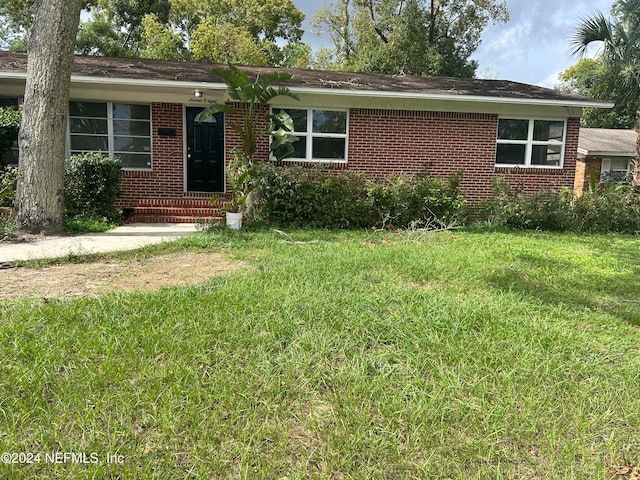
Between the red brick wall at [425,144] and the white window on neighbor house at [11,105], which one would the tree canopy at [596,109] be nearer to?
the red brick wall at [425,144]

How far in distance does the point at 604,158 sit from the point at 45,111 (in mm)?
21972

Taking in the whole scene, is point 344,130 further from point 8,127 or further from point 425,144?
point 8,127

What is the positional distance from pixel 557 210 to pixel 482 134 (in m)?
2.86

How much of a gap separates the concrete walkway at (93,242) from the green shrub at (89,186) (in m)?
0.77

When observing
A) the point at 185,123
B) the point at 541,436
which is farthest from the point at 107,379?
the point at 185,123

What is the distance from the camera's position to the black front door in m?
Result: 11.1

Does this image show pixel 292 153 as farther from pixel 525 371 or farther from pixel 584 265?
pixel 525 371

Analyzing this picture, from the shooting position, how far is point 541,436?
2.46 metres

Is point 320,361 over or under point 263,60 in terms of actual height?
under

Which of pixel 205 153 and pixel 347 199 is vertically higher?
pixel 205 153

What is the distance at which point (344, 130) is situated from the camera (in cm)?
1098

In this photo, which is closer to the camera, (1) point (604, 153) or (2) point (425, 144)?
(2) point (425, 144)

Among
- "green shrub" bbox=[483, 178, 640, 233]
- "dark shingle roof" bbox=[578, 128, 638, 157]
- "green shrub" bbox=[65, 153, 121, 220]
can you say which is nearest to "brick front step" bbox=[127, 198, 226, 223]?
"green shrub" bbox=[65, 153, 121, 220]

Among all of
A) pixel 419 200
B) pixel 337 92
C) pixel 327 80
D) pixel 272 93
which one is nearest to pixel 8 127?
pixel 272 93
